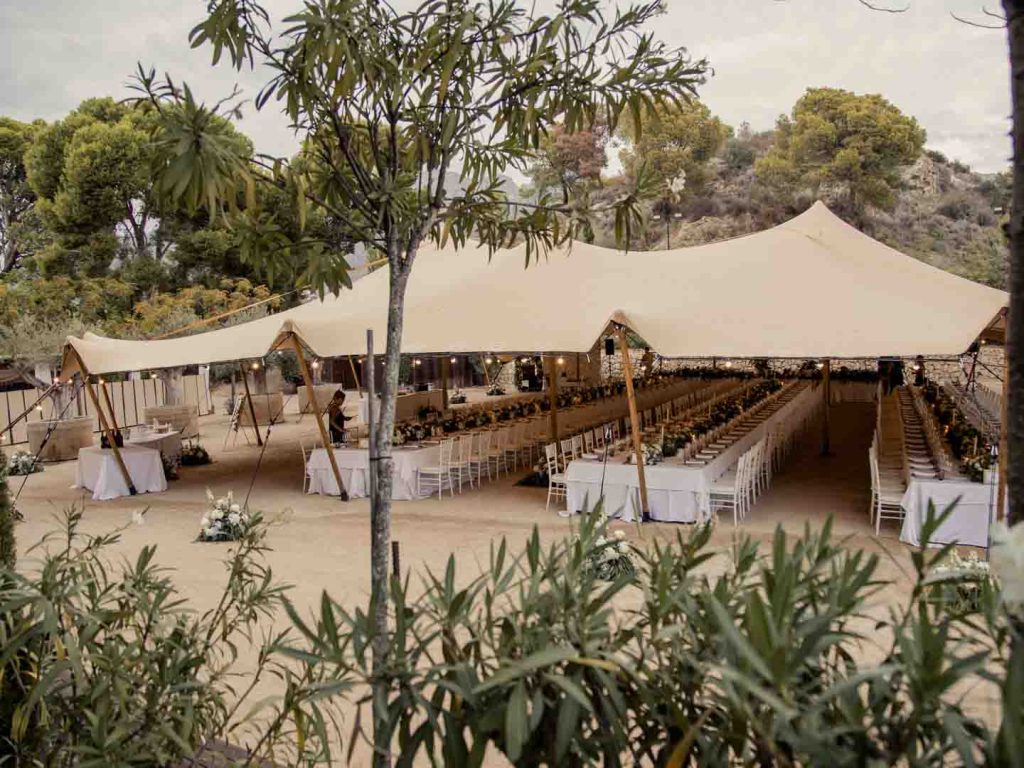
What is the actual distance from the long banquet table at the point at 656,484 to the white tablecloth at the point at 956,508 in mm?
1948

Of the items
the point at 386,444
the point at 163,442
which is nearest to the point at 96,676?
the point at 386,444

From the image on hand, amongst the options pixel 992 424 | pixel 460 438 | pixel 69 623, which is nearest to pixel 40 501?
pixel 460 438

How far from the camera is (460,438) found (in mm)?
10539

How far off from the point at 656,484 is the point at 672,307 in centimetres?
206

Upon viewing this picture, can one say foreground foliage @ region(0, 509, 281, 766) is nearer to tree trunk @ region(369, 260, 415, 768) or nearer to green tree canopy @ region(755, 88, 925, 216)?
tree trunk @ region(369, 260, 415, 768)

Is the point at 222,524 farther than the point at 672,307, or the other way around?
the point at 672,307

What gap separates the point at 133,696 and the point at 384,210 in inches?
63.9

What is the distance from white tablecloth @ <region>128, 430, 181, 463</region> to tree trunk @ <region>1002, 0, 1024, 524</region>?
12892mm

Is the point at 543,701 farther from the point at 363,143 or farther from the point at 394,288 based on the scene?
the point at 363,143

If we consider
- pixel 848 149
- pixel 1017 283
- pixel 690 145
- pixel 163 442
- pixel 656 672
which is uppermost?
pixel 690 145

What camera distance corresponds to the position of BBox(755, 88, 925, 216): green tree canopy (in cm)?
4041

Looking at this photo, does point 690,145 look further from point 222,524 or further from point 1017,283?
point 1017,283

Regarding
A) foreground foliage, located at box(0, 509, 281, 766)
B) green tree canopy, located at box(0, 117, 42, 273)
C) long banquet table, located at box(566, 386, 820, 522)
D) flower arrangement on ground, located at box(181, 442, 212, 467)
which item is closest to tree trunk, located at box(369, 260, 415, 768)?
foreground foliage, located at box(0, 509, 281, 766)

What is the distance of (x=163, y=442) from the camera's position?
12.9m
